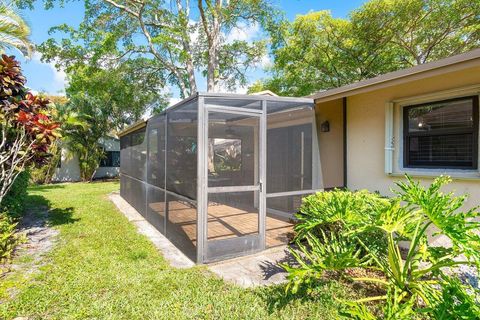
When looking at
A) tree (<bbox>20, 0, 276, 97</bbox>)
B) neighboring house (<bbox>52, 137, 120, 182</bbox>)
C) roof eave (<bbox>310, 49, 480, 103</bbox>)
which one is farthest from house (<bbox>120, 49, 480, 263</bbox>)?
neighboring house (<bbox>52, 137, 120, 182</bbox>)

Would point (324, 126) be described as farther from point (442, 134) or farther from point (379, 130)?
point (442, 134)

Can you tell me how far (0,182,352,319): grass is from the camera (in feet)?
9.53

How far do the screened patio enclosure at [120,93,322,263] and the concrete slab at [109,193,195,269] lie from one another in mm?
121

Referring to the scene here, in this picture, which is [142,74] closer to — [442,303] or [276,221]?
[276,221]

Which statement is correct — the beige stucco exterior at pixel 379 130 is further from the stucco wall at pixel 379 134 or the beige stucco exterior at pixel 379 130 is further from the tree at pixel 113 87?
the tree at pixel 113 87

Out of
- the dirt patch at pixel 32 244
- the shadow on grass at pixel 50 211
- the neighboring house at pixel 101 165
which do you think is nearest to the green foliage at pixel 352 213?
the dirt patch at pixel 32 244

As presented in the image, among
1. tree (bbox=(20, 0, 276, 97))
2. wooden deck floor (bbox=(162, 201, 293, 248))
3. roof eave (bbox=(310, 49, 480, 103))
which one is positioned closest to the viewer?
roof eave (bbox=(310, 49, 480, 103))

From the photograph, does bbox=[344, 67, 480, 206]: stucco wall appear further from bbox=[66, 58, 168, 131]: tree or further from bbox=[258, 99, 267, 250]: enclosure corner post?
bbox=[66, 58, 168, 131]: tree

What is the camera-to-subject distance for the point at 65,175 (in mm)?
17484

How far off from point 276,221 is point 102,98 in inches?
603

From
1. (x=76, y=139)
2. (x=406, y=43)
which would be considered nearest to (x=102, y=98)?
(x=76, y=139)

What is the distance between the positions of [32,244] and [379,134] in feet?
22.6

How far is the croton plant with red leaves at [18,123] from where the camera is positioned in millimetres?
4523

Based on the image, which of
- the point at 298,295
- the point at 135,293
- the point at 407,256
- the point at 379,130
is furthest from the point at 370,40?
the point at 135,293
